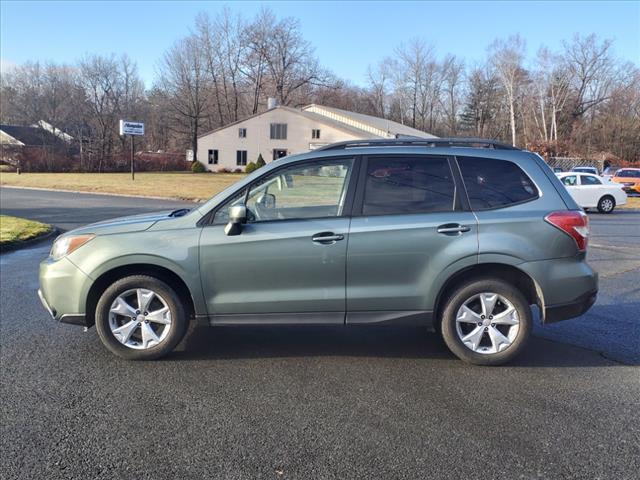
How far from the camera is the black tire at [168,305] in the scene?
438 cm

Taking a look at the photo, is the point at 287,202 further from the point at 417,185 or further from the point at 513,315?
the point at 513,315

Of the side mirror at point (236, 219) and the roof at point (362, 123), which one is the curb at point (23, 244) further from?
the roof at point (362, 123)

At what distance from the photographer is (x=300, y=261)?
4270 millimetres

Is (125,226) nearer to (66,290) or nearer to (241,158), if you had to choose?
(66,290)

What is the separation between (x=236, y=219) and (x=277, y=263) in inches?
19.5

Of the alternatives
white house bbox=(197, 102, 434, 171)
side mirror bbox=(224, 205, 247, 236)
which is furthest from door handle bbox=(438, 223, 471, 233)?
white house bbox=(197, 102, 434, 171)

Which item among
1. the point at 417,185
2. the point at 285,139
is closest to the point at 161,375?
the point at 417,185

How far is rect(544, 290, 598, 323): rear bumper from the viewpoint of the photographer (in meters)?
4.34

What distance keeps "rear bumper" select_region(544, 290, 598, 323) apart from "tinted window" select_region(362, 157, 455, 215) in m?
1.21

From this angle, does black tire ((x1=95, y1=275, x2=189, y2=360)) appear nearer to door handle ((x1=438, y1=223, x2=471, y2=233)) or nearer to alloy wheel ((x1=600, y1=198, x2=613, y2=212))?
door handle ((x1=438, y1=223, x2=471, y2=233))

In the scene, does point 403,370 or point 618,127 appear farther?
point 618,127

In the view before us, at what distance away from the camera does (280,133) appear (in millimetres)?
55969

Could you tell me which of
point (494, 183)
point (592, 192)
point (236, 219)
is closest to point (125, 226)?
point (236, 219)

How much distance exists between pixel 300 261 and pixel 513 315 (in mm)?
1843
